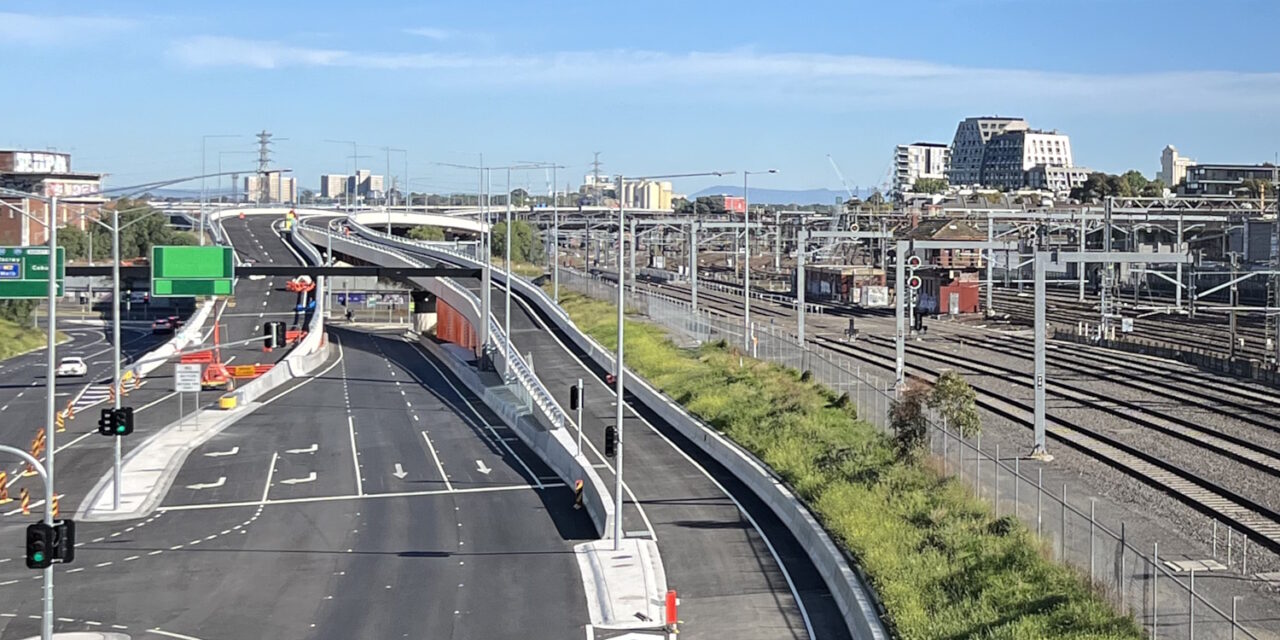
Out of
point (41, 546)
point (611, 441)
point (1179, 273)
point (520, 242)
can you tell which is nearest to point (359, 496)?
point (611, 441)

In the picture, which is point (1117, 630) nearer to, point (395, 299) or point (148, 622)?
point (148, 622)

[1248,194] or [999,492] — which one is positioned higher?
[1248,194]

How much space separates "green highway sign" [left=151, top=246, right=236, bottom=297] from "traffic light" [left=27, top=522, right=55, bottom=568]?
37.0 meters

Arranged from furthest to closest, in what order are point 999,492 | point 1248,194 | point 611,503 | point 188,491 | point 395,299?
point 1248,194 < point 395,299 < point 188,491 < point 611,503 < point 999,492

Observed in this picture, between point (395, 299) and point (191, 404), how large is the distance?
1993 inches

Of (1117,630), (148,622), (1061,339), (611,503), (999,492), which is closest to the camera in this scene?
(1117,630)

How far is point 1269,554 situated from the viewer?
965 inches

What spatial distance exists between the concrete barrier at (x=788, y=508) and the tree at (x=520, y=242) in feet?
294

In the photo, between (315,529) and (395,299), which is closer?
(315,529)

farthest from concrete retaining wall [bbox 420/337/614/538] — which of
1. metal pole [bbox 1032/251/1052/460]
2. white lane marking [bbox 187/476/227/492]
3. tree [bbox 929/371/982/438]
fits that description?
metal pole [bbox 1032/251/1052/460]

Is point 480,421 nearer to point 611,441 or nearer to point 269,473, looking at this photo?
point 269,473

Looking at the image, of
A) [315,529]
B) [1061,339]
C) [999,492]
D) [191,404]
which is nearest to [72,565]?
[315,529]

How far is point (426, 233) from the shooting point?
173m

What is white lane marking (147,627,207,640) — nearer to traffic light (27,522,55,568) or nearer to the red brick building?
traffic light (27,522,55,568)
